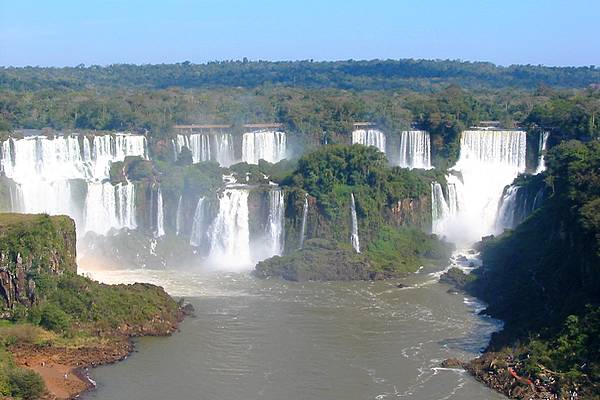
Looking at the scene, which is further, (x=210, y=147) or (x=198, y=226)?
(x=210, y=147)

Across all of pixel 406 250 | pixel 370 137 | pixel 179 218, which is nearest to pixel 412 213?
pixel 406 250

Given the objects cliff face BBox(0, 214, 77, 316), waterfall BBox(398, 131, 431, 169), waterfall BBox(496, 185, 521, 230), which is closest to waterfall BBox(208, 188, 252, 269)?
cliff face BBox(0, 214, 77, 316)

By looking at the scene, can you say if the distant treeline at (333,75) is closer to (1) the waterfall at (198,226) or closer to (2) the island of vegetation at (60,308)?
(1) the waterfall at (198,226)

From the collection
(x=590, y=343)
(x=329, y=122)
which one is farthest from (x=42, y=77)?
(x=590, y=343)

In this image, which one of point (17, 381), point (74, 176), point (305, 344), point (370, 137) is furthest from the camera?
point (370, 137)

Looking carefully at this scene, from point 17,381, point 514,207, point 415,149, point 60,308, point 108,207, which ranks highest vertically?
point 415,149

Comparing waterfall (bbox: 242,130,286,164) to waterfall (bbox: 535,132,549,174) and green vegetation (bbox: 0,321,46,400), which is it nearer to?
waterfall (bbox: 535,132,549,174)

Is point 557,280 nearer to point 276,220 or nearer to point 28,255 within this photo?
point 276,220
